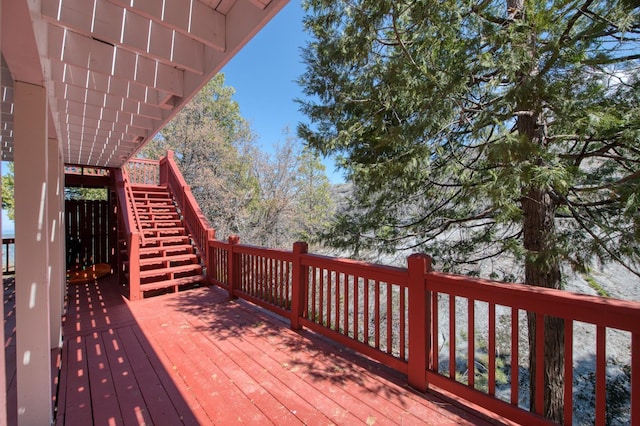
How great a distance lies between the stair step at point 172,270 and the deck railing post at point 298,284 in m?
2.69

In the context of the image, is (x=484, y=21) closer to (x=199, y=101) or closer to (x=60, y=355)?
(x=60, y=355)

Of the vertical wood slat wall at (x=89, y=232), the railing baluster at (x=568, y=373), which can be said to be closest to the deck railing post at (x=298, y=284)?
the railing baluster at (x=568, y=373)

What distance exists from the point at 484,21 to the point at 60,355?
4.96m

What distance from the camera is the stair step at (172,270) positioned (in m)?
4.68

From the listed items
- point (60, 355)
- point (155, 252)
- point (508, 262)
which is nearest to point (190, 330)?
point (60, 355)

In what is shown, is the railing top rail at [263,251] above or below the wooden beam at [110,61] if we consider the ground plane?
below

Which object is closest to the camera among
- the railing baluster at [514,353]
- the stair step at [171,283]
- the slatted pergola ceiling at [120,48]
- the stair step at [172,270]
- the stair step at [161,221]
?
the slatted pergola ceiling at [120,48]

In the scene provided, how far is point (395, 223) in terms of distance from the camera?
4656mm

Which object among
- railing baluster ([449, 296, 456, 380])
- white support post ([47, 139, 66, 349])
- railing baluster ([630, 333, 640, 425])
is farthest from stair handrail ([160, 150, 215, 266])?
railing baluster ([630, 333, 640, 425])

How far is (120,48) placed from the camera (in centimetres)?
233

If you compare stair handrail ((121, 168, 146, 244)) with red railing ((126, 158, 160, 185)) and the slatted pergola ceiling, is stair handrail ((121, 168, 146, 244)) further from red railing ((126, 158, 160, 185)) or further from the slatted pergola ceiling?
the slatted pergola ceiling

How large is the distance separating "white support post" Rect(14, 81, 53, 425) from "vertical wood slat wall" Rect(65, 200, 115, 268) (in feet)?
20.9

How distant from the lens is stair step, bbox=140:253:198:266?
4855 millimetres

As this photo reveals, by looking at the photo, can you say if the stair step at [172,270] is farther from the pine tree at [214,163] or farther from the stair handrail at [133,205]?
the pine tree at [214,163]
